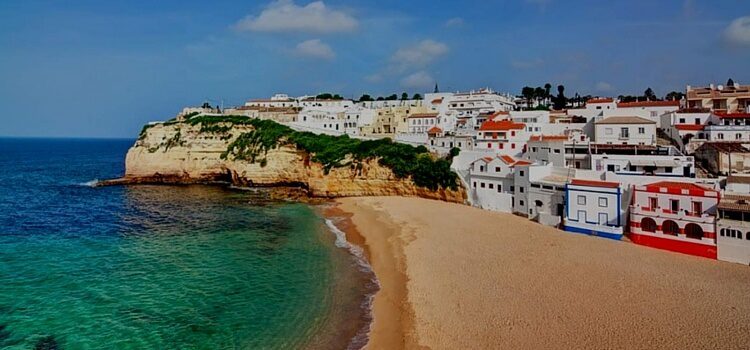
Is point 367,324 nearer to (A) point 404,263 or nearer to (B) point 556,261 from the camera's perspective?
(A) point 404,263

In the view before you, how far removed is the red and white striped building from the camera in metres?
22.4

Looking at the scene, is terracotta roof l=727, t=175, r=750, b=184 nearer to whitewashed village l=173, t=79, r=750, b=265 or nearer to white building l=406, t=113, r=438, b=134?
whitewashed village l=173, t=79, r=750, b=265

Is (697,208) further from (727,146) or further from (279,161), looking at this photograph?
(279,161)

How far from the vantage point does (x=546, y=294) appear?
58.9ft

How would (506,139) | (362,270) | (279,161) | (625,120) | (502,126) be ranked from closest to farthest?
(362,270) < (625,120) < (506,139) < (502,126) < (279,161)

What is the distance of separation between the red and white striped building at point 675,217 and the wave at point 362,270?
15100mm

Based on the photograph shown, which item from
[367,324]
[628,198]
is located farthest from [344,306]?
[628,198]

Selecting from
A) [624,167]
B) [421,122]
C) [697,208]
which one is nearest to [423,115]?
[421,122]

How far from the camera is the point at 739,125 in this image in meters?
35.9

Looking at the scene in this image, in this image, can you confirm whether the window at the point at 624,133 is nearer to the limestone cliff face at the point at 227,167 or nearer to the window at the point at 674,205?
the window at the point at 674,205

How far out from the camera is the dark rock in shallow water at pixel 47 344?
1462 centimetres

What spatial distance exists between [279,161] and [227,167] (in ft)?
28.5

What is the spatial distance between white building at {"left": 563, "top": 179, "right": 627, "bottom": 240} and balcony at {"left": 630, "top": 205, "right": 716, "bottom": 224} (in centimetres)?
116

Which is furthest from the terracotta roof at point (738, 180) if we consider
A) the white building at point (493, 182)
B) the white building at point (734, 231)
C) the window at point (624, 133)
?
the window at point (624, 133)
